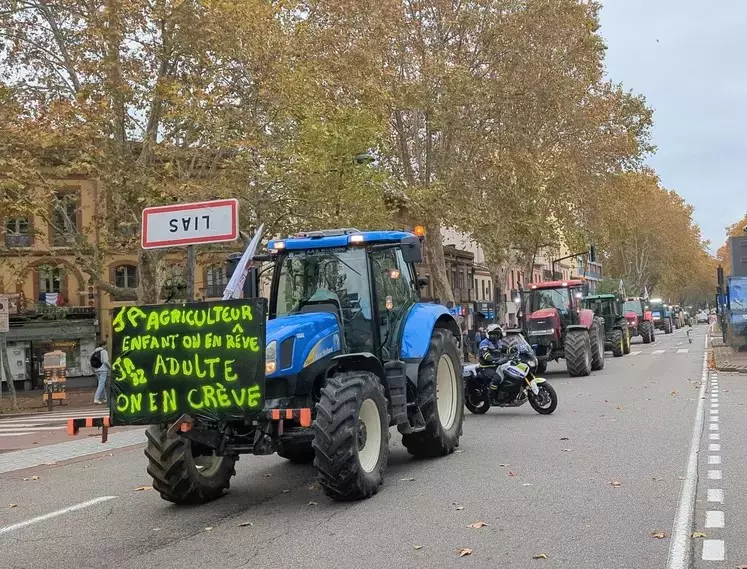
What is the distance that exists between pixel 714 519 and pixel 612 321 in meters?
26.3

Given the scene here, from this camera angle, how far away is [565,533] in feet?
19.5

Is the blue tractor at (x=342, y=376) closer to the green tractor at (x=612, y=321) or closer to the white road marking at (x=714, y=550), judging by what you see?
the white road marking at (x=714, y=550)

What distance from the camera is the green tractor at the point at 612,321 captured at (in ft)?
101

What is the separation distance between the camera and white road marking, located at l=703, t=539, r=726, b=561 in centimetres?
526

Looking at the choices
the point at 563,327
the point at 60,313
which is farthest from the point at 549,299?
the point at 60,313

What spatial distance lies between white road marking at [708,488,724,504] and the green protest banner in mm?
3902

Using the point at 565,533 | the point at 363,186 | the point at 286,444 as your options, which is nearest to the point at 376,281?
the point at 286,444

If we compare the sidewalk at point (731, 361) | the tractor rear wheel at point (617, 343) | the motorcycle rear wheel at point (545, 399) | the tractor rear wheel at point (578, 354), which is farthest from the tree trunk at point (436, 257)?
the motorcycle rear wheel at point (545, 399)

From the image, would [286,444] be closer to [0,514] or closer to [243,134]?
[0,514]

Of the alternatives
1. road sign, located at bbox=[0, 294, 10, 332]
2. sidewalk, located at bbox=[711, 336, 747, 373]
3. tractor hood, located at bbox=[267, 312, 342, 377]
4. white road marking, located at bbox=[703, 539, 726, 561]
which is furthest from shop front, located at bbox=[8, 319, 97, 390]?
white road marking, located at bbox=[703, 539, 726, 561]

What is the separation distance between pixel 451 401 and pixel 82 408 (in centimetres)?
1616

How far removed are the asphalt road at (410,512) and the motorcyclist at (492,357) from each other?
6.17ft

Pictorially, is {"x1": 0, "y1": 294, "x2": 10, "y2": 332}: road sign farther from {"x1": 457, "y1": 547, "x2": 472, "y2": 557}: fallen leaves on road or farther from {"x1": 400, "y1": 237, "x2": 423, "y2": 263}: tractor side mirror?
{"x1": 457, "y1": 547, "x2": 472, "y2": 557}: fallen leaves on road

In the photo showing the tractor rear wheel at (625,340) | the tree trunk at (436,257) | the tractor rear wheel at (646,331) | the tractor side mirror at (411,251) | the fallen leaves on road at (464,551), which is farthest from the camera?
the tractor rear wheel at (646,331)
